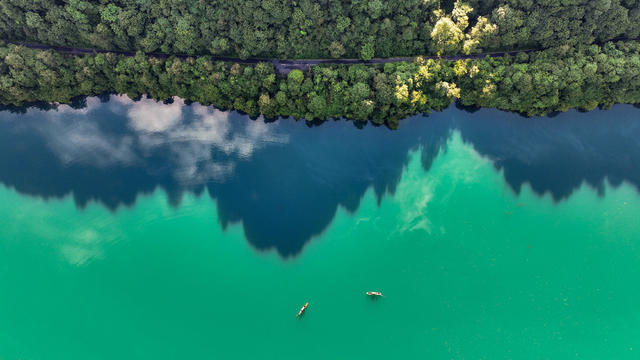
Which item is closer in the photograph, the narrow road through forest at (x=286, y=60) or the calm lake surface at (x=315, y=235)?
the calm lake surface at (x=315, y=235)

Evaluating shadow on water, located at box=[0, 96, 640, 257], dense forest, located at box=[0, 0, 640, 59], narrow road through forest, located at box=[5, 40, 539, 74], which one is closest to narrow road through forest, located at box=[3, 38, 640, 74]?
narrow road through forest, located at box=[5, 40, 539, 74]

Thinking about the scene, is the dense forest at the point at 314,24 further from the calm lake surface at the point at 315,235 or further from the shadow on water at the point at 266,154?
the calm lake surface at the point at 315,235

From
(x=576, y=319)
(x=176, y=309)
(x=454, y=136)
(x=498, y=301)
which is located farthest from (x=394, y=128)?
(x=176, y=309)

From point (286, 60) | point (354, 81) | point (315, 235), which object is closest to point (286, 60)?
point (286, 60)

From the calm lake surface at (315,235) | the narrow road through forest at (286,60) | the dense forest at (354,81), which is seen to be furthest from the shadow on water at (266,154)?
the narrow road through forest at (286,60)

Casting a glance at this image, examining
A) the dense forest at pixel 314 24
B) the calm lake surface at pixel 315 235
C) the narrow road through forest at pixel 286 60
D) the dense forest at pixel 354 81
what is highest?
the dense forest at pixel 314 24

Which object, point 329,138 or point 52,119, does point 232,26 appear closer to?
point 329,138
